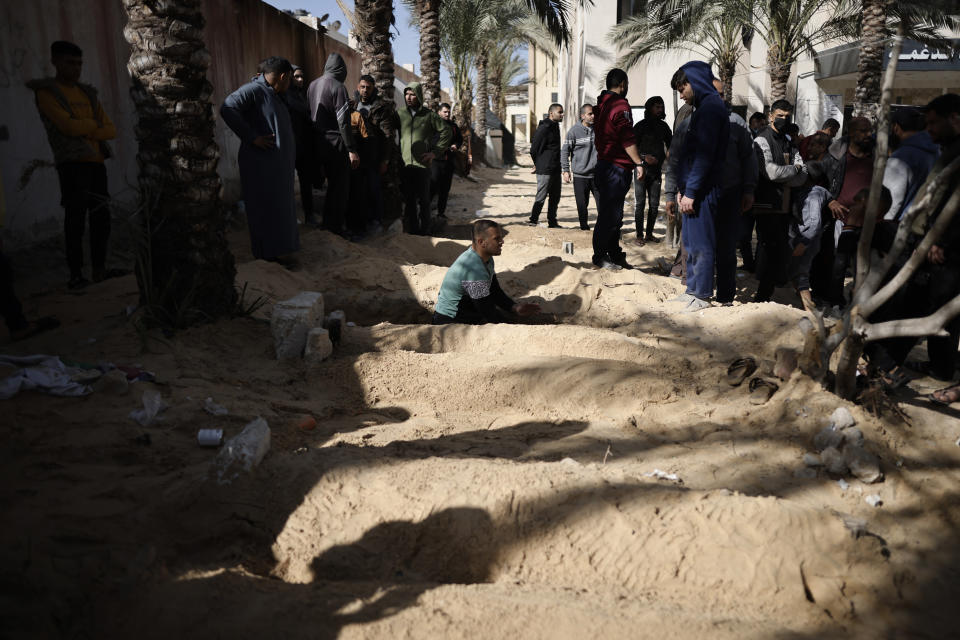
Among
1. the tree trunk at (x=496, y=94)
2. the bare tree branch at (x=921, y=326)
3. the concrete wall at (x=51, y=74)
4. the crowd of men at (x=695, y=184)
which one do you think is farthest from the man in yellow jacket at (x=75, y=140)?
the tree trunk at (x=496, y=94)

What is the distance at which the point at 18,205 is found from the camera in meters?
5.75

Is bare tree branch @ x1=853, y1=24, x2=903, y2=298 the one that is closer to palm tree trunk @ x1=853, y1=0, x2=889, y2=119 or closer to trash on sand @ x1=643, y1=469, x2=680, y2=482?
trash on sand @ x1=643, y1=469, x2=680, y2=482

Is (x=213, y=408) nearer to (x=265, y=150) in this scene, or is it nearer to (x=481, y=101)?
(x=265, y=150)

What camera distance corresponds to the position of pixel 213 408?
11.5 feet

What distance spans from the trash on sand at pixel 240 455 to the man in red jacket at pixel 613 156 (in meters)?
4.46

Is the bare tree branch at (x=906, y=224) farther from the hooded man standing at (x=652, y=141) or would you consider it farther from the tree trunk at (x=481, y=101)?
the tree trunk at (x=481, y=101)

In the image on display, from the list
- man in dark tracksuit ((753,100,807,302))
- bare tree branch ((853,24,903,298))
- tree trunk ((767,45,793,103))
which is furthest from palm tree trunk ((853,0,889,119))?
bare tree branch ((853,24,903,298))

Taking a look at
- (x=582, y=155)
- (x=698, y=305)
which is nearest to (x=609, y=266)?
(x=698, y=305)

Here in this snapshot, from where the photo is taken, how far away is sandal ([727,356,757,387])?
4062mm

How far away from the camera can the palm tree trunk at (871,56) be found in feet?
38.5

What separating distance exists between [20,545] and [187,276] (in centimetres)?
255

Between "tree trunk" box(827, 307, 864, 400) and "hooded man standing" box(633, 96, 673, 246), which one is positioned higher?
"hooded man standing" box(633, 96, 673, 246)

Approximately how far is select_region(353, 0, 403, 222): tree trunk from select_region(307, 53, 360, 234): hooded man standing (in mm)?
1160

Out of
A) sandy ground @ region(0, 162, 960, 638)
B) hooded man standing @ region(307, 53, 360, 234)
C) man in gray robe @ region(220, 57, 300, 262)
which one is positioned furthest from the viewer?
hooded man standing @ region(307, 53, 360, 234)
